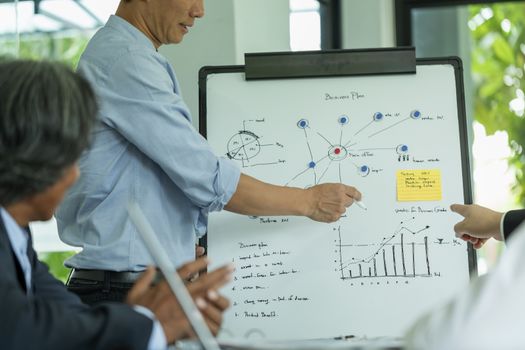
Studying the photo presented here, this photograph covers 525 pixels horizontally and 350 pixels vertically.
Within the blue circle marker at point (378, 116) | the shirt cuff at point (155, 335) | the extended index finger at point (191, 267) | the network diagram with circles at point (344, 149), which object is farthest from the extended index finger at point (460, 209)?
the shirt cuff at point (155, 335)

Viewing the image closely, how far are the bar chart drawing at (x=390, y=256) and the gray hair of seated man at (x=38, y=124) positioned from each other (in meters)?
1.31

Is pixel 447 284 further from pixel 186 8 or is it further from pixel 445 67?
pixel 186 8

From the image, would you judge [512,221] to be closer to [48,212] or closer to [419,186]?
[419,186]

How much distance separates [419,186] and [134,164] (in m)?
0.90

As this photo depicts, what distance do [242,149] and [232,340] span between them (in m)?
1.24

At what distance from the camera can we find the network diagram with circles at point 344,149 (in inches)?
106

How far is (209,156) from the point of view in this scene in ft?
7.29

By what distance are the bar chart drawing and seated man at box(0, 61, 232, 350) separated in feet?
3.65

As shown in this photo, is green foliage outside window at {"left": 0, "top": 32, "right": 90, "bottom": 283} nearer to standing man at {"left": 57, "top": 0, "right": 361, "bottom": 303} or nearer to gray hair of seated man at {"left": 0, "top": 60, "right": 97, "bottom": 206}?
standing man at {"left": 57, "top": 0, "right": 361, "bottom": 303}

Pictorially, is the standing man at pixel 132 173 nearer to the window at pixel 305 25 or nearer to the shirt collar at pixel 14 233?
the shirt collar at pixel 14 233

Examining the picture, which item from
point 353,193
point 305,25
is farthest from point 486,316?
point 305,25

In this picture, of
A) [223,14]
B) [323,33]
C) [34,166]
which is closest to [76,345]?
[34,166]

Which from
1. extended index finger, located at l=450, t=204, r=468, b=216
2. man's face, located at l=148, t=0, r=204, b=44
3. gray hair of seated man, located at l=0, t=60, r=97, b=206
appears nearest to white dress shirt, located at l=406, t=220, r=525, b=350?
gray hair of seated man, located at l=0, t=60, r=97, b=206

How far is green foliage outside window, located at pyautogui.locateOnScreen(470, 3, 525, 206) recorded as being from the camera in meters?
4.98
